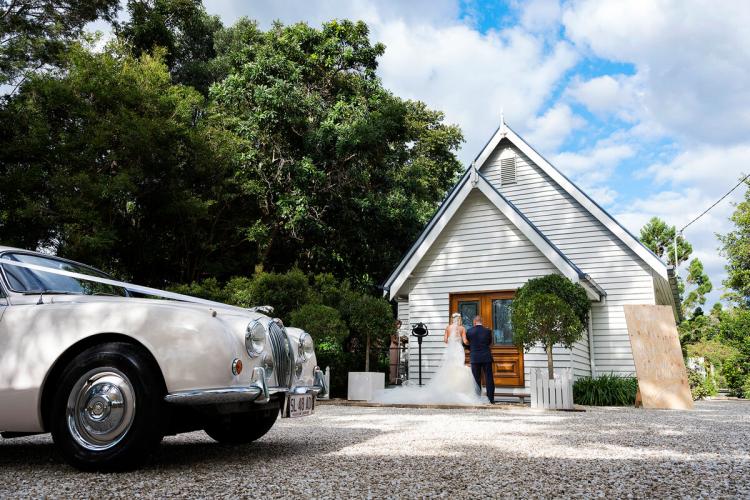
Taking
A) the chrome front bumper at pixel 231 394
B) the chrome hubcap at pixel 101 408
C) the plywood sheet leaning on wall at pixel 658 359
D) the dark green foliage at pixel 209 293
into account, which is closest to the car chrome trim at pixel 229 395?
the chrome front bumper at pixel 231 394

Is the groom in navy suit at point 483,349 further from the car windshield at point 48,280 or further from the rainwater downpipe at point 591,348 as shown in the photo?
the car windshield at point 48,280

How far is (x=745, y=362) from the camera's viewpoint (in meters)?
18.3

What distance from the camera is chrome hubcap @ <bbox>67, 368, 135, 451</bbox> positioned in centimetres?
363

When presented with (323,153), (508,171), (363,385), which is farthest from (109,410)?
(323,153)

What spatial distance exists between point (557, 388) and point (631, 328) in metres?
2.72

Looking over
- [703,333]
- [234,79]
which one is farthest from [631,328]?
[703,333]

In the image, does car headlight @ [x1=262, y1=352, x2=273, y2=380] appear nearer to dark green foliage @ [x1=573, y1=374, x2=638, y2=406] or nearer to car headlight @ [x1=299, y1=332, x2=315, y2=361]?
car headlight @ [x1=299, y1=332, x2=315, y2=361]

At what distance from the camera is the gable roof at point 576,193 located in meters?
14.6

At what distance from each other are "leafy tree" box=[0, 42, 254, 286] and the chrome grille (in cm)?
1382

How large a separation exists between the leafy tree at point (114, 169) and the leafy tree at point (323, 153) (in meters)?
1.35

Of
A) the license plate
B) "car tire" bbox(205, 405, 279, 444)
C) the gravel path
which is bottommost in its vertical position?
the gravel path

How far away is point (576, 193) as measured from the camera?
16.0m

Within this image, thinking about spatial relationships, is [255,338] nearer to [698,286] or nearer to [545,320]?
[545,320]

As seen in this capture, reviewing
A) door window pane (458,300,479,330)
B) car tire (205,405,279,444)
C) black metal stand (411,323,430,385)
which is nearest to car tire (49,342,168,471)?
car tire (205,405,279,444)
